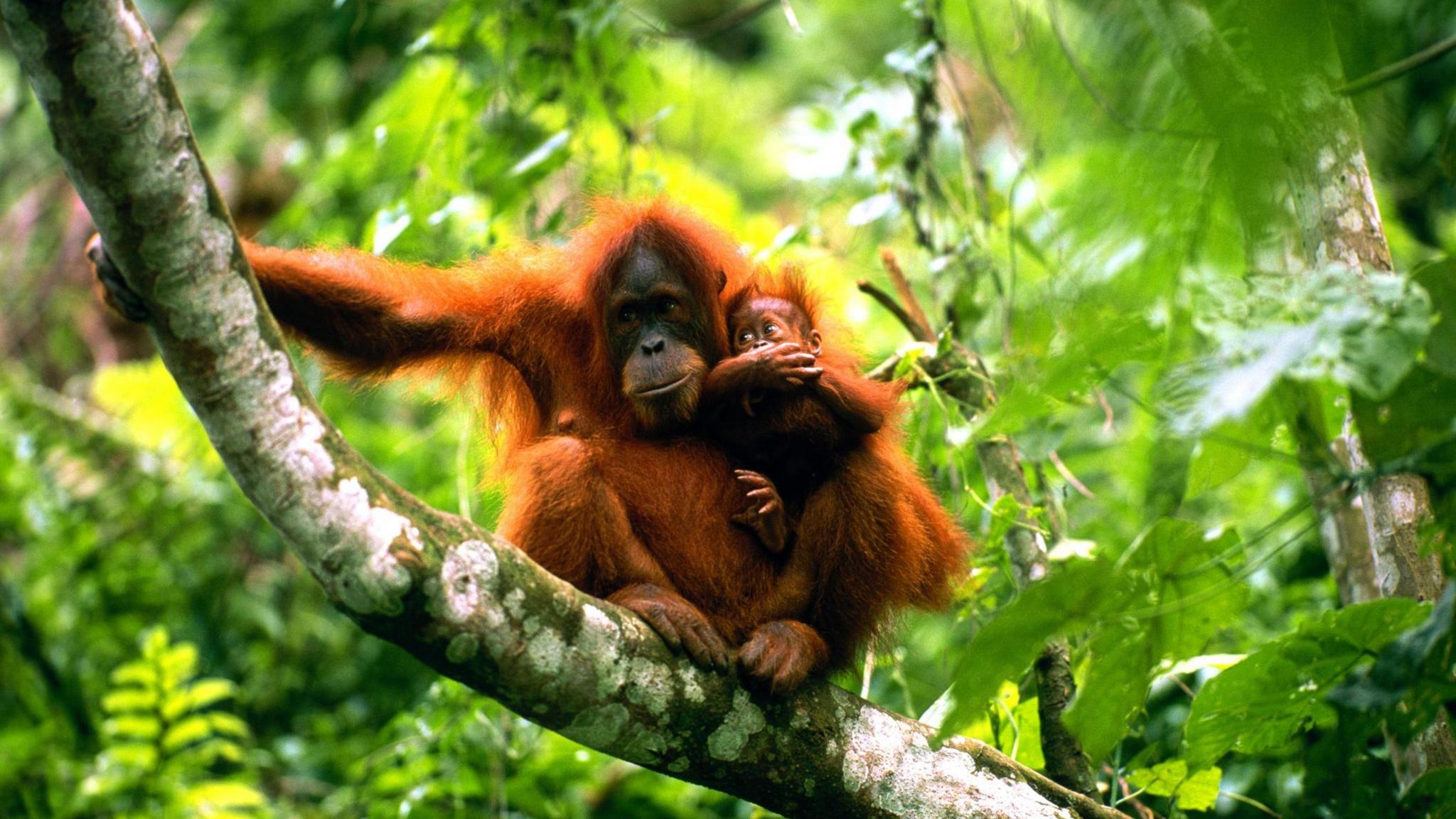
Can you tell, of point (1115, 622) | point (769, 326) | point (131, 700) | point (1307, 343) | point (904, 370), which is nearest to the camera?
point (1307, 343)

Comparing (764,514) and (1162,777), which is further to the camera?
(764,514)

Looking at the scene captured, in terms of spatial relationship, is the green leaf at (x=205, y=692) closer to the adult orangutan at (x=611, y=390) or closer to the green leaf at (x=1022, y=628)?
the adult orangutan at (x=611, y=390)

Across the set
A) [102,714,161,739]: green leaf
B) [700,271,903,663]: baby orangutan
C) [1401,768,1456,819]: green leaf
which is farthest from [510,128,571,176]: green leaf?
[1401,768,1456,819]: green leaf

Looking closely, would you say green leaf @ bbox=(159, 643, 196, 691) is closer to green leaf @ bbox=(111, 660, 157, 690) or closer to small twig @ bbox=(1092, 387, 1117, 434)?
green leaf @ bbox=(111, 660, 157, 690)

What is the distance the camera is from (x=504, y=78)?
516 cm

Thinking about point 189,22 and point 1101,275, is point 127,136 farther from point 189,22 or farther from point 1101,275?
point 189,22

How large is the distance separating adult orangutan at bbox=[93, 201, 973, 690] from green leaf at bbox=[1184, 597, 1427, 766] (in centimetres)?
100

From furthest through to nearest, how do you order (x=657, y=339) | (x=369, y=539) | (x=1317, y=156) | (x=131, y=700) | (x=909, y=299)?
1. (x=131, y=700)
2. (x=909, y=299)
3. (x=657, y=339)
4. (x=1317, y=156)
5. (x=369, y=539)

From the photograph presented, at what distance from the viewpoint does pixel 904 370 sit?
3557 mm

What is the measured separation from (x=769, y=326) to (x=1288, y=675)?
1970 mm

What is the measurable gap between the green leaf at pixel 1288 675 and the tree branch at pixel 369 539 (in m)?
0.50

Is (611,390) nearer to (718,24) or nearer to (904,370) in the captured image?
(904,370)

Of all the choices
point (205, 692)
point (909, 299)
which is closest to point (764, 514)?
point (909, 299)

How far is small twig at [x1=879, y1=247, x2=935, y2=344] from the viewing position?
13.9 feet
